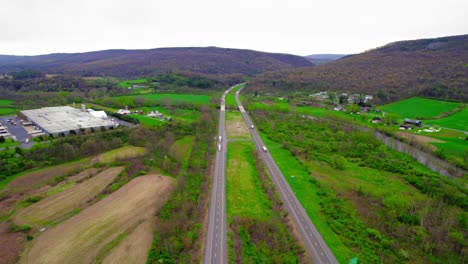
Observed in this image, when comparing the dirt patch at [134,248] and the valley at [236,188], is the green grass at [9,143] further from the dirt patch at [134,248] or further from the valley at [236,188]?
the dirt patch at [134,248]

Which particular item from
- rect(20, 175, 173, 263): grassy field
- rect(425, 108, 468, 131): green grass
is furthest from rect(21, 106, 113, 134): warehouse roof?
rect(425, 108, 468, 131): green grass

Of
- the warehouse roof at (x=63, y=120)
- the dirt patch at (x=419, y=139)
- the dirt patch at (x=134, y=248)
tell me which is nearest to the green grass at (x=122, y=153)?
the warehouse roof at (x=63, y=120)

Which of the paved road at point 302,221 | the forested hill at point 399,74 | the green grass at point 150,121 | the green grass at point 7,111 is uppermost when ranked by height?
the forested hill at point 399,74

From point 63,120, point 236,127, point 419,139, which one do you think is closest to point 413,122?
point 419,139

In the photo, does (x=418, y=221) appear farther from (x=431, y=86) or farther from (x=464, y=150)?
(x=431, y=86)

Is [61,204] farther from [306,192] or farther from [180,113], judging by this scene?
[180,113]

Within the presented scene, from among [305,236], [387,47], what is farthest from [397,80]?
[305,236]

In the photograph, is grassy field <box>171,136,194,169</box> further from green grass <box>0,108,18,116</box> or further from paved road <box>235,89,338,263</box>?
green grass <box>0,108,18,116</box>
